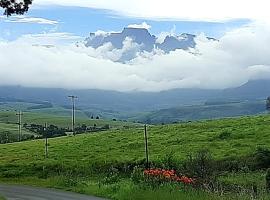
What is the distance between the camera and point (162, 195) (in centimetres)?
3141

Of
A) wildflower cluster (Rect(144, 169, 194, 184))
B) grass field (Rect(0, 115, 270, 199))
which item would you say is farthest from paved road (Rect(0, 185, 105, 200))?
wildflower cluster (Rect(144, 169, 194, 184))

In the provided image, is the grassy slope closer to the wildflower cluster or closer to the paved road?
the paved road

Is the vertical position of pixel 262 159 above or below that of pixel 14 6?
Result: below

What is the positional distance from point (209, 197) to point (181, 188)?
354cm

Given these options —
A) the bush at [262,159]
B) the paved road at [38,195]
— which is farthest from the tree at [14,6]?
the bush at [262,159]

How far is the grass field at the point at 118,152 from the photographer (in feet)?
173

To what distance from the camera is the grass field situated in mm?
52656

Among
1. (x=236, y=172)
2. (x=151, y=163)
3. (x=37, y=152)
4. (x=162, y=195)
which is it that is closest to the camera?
(x=162, y=195)

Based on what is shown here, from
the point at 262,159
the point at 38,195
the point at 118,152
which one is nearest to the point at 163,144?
the point at 118,152

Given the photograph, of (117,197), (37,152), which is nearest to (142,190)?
(117,197)

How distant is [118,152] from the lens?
215 ft

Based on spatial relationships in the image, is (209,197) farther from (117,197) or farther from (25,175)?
(25,175)

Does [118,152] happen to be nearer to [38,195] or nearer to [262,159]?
[262,159]

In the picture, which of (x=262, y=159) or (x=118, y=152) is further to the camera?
(x=118, y=152)
